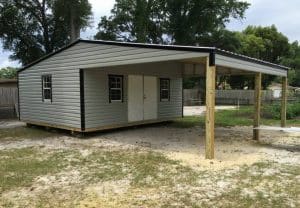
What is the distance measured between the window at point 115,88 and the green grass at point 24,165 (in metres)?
3.81

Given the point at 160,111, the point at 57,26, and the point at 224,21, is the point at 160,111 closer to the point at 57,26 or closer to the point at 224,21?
the point at 57,26

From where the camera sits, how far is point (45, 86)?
12805 mm

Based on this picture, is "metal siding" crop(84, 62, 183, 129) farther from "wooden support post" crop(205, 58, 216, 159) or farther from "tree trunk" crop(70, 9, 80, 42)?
"tree trunk" crop(70, 9, 80, 42)

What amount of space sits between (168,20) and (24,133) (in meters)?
20.1

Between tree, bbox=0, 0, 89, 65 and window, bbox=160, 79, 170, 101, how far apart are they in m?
12.2

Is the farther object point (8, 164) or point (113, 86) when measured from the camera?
point (113, 86)

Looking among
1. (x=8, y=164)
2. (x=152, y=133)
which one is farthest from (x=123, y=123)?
(x=8, y=164)

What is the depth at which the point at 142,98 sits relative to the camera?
1330 centimetres

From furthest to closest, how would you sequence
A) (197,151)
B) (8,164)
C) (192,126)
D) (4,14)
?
1. (4,14)
2. (192,126)
3. (197,151)
4. (8,164)

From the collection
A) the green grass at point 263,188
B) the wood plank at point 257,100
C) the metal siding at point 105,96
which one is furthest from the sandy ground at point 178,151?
the metal siding at point 105,96

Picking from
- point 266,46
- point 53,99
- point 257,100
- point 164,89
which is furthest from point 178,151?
point 266,46

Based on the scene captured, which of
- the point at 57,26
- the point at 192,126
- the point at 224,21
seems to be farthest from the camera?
the point at 224,21

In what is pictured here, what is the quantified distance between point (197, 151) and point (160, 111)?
5.89m

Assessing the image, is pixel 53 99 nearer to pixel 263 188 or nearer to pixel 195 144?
pixel 195 144
